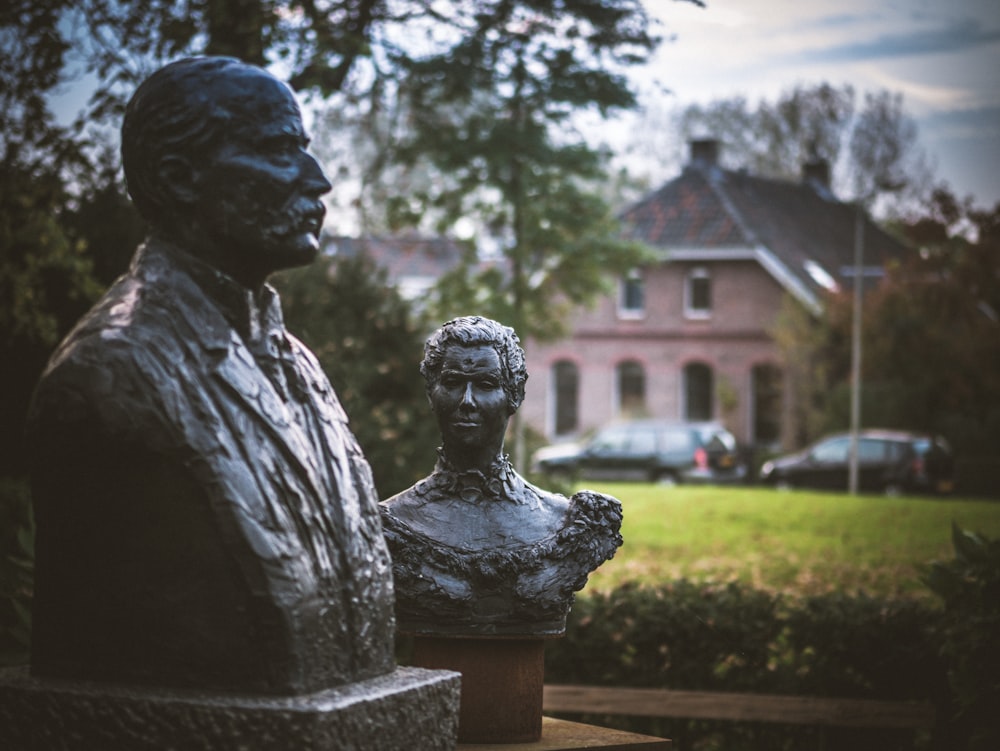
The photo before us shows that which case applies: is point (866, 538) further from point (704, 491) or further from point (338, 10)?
point (338, 10)

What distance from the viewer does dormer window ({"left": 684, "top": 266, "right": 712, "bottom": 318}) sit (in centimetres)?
3984

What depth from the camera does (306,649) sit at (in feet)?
9.63

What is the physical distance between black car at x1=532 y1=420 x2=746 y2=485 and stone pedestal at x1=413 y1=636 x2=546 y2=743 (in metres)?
25.4

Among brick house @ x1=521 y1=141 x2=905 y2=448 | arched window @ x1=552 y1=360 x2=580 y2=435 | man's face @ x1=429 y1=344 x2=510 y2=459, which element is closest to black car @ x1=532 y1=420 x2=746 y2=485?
brick house @ x1=521 y1=141 x2=905 y2=448

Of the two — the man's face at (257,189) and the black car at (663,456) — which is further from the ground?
Result: the man's face at (257,189)

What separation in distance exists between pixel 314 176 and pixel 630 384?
127 ft

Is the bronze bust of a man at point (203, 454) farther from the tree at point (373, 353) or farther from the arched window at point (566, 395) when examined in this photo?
the arched window at point (566, 395)

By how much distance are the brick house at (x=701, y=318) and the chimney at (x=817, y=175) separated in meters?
2.30

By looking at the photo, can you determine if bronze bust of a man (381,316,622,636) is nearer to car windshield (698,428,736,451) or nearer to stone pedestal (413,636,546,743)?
stone pedestal (413,636,546,743)

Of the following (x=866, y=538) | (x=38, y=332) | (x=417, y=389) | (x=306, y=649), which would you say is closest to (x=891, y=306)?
(x=866, y=538)

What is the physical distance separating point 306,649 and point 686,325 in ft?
124

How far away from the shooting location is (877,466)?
2877 cm

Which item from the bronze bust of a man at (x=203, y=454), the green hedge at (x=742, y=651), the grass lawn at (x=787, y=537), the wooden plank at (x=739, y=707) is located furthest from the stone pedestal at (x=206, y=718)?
the grass lawn at (x=787, y=537)

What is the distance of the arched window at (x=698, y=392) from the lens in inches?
1602
